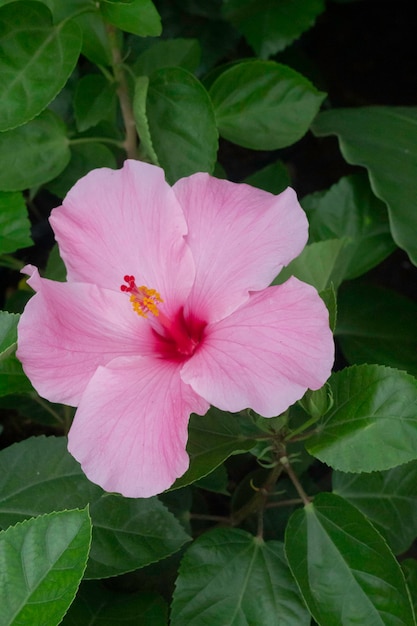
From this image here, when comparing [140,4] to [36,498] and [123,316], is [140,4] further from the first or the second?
[36,498]

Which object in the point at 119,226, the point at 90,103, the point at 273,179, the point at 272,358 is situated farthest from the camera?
the point at 273,179

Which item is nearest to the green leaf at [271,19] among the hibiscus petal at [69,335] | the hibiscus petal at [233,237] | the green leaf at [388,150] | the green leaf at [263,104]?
the green leaf at [388,150]

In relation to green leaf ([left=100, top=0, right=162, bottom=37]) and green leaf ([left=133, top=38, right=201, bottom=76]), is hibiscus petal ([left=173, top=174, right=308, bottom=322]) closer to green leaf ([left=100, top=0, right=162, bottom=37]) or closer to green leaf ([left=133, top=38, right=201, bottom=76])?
green leaf ([left=100, top=0, right=162, bottom=37])

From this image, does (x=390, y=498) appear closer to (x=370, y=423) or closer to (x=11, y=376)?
(x=370, y=423)

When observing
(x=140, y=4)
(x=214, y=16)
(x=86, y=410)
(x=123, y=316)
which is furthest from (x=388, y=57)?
(x=86, y=410)

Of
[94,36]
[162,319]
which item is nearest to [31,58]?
[94,36]

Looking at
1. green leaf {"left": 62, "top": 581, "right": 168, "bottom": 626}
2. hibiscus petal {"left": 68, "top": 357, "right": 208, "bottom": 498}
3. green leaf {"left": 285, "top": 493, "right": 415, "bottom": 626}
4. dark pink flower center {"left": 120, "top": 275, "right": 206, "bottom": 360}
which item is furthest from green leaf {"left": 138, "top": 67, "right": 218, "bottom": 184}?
green leaf {"left": 62, "top": 581, "right": 168, "bottom": 626}
